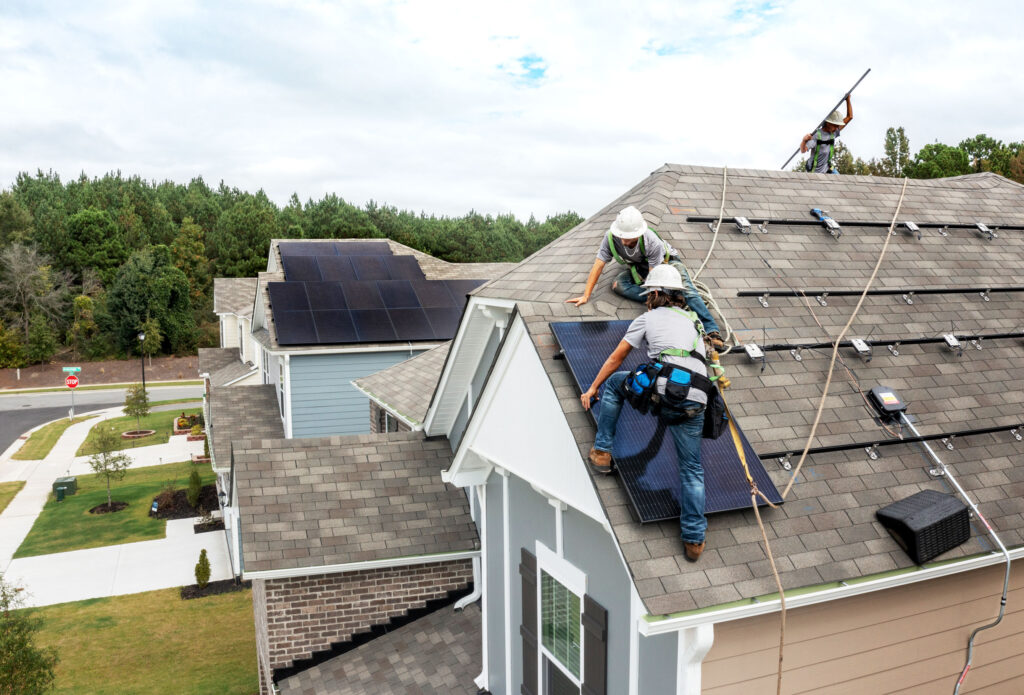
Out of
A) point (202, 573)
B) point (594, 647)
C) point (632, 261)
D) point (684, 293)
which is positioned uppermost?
point (632, 261)

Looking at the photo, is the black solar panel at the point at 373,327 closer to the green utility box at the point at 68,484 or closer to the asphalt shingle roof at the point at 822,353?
the asphalt shingle roof at the point at 822,353

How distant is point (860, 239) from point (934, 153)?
37205mm

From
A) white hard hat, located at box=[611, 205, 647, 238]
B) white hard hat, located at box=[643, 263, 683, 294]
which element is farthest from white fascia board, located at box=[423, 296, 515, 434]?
white hard hat, located at box=[643, 263, 683, 294]

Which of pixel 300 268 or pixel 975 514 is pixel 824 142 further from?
pixel 300 268

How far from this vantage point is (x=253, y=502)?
11156mm

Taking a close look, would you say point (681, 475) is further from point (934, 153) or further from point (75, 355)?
point (75, 355)

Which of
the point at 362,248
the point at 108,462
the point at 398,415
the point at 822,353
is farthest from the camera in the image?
the point at 362,248

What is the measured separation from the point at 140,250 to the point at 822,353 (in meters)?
75.8

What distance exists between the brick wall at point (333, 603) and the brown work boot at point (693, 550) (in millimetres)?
6838

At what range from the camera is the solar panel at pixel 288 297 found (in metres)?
22.4

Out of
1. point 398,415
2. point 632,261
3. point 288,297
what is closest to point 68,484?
point 288,297

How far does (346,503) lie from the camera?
11.6m

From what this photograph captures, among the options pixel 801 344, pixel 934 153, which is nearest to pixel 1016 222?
pixel 801 344

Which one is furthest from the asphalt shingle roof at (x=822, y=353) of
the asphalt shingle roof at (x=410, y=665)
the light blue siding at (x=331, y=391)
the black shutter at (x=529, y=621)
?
the light blue siding at (x=331, y=391)
